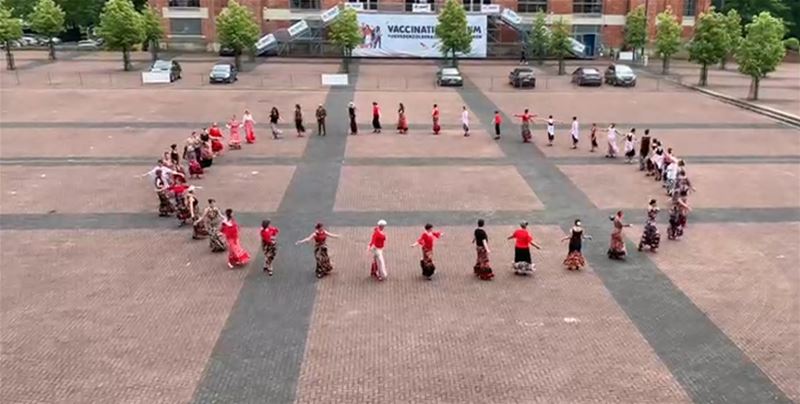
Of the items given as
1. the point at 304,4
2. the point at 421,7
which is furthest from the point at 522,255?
the point at 304,4

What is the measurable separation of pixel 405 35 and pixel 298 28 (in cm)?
886

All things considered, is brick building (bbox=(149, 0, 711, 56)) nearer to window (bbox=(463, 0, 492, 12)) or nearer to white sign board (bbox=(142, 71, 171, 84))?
window (bbox=(463, 0, 492, 12))

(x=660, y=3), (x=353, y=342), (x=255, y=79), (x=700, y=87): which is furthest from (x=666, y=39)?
(x=353, y=342)

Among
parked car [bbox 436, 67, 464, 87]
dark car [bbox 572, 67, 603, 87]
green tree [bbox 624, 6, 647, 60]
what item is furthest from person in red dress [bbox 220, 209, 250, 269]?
green tree [bbox 624, 6, 647, 60]

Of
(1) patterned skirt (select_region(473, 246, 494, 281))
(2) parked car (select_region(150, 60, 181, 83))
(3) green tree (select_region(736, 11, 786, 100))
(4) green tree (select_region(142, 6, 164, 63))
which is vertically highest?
(4) green tree (select_region(142, 6, 164, 63))

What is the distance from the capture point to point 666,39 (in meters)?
50.3

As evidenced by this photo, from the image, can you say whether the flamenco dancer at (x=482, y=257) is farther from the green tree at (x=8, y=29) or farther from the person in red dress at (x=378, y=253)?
the green tree at (x=8, y=29)

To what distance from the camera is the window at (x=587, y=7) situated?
63594 millimetres

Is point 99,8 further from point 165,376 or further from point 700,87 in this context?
point 165,376

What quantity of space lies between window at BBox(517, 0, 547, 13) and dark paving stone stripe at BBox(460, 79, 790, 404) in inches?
1905

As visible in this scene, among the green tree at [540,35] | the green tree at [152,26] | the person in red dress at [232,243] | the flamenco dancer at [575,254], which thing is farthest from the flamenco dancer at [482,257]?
the green tree at [152,26]

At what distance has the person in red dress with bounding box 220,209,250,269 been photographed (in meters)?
15.1

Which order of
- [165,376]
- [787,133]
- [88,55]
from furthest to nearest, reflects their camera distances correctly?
[88,55] < [787,133] < [165,376]

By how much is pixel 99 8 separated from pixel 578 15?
157ft
